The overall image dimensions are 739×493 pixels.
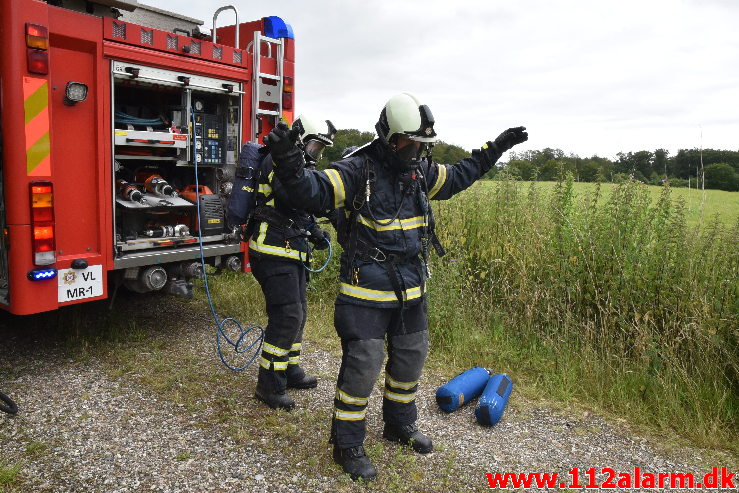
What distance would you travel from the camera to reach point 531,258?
5.55 meters

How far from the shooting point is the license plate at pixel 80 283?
4.24m

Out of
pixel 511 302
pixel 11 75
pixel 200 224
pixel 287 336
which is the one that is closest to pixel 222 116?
pixel 200 224

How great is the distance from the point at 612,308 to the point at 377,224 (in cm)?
256

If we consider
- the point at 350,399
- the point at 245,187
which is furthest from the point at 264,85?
the point at 350,399

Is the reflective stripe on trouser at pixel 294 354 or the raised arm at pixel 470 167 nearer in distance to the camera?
the raised arm at pixel 470 167

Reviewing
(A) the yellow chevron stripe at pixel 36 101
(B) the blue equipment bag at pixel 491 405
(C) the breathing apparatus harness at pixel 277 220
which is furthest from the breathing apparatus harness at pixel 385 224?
(A) the yellow chevron stripe at pixel 36 101

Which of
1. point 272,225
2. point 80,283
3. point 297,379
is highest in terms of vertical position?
point 272,225

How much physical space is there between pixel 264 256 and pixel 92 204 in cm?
150

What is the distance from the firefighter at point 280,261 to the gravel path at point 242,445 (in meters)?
0.25

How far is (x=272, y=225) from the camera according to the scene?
401 centimetres

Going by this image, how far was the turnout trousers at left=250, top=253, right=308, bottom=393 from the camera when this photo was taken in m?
4.01

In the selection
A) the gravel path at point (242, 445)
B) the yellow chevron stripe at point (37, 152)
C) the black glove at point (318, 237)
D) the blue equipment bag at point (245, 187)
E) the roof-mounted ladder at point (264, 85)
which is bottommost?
the gravel path at point (242, 445)

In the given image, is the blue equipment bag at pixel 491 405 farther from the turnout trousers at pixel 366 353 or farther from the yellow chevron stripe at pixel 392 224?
the yellow chevron stripe at pixel 392 224

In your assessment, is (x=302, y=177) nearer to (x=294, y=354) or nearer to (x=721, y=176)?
(x=294, y=354)
